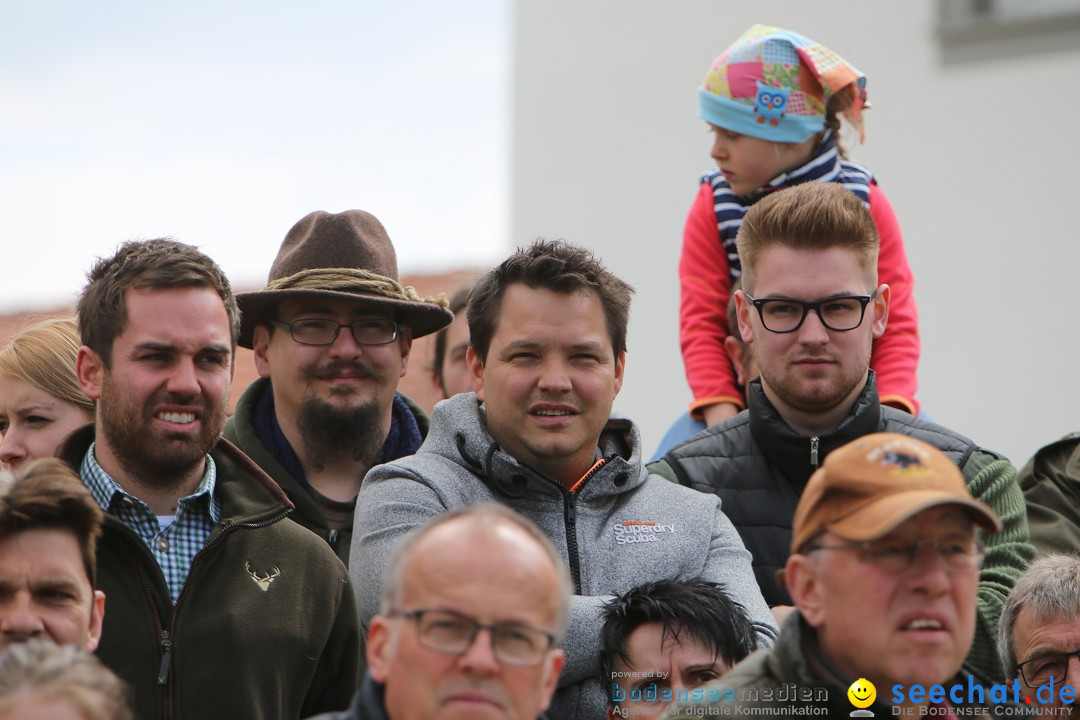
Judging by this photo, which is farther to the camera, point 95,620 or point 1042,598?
point 1042,598

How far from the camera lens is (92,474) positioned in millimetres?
4648

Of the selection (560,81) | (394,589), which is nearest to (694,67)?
(560,81)

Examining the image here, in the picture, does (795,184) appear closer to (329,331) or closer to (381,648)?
(329,331)

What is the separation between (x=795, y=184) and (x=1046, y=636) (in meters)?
2.01

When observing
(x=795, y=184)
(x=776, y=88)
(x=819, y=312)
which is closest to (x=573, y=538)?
(x=819, y=312)

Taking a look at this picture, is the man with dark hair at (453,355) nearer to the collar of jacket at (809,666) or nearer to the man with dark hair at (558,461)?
the man with dark hair at (558,461)

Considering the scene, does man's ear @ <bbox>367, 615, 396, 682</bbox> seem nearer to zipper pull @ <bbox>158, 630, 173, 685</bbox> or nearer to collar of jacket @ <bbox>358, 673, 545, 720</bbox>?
collar of jacket @ <bbox>358, 673, 545, 720</bbox>

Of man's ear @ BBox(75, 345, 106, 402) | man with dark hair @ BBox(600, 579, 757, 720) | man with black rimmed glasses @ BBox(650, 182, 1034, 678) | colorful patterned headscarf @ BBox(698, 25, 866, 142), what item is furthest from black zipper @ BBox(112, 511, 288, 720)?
colorful patterned headscarf @ BBox(698, 25, 866, 142)

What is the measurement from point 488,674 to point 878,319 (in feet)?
8.30

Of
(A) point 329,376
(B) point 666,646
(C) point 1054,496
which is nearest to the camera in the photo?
(B) point 666,646

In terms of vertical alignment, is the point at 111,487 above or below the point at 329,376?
below

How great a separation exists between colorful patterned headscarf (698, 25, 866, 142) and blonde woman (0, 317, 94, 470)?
2.36 m

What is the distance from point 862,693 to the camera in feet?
11.2

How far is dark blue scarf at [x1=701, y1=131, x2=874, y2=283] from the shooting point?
20.0ft
